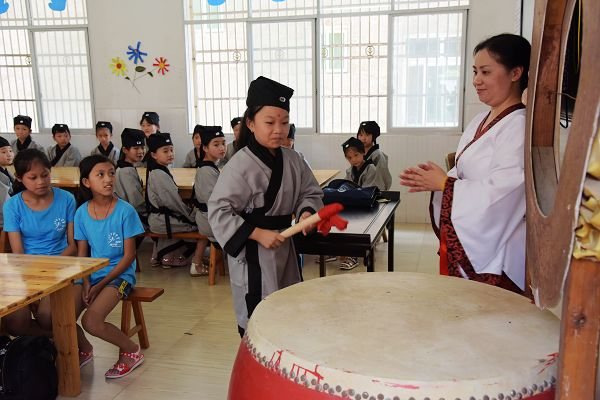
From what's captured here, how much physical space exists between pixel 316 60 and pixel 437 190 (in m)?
4.59

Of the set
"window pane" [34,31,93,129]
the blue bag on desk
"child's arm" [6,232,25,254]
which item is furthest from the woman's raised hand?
"window pane" [34,31,93,129]

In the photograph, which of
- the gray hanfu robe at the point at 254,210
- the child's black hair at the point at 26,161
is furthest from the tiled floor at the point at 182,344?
the child's black hair at the point at 26,161

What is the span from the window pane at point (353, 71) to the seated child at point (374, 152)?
129 cm

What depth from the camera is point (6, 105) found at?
7.17 meters

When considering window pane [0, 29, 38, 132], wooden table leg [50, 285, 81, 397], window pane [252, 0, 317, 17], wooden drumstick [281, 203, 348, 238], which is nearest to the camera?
wooden drumstick [281, 203, 348, 238]

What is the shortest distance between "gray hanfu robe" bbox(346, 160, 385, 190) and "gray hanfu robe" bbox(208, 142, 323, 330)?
2306 millimetres

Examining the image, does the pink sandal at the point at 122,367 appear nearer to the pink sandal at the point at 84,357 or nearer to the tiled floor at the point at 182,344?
the tiled floor at the point at 182,344

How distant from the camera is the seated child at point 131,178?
13.2ft

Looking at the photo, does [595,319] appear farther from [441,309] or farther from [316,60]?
[316,60]

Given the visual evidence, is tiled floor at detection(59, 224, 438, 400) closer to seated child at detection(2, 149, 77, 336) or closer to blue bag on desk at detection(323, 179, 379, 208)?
seated child at detection(2, 149, 77, 336)

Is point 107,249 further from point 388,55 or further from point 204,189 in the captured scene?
point 388,55

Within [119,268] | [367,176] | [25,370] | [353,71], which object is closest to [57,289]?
[25,370]

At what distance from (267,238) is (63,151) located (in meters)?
5.36

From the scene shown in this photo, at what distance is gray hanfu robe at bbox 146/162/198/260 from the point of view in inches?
152
